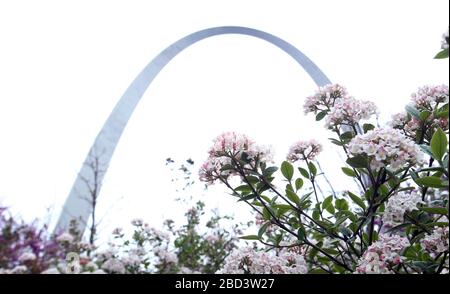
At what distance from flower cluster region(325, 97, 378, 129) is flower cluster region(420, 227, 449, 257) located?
1.50 ft

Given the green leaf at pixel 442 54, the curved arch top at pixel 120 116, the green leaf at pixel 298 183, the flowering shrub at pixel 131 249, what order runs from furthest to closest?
the curved arch top at pixel 120 116 < the flowering shrub at pixel 131 249 < the green leaf at pixel 298 183 < the green leaf at pixel 442 54

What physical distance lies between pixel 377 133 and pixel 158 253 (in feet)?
8.77

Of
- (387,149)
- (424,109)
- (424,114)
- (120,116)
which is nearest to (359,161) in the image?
(387,149)

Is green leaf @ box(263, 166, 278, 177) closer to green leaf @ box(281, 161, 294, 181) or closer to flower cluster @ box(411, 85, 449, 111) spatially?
green leaf @ box(281, 161, 294, 181)

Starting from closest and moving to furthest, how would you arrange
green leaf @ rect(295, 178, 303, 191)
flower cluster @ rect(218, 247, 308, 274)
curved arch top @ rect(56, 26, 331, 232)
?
flower cluster @ rect(218, 247, 308, 274)
green leaf @ rect(295, 178, 303, 191)
curved arch top @ rect(56, 26, 331, 232)

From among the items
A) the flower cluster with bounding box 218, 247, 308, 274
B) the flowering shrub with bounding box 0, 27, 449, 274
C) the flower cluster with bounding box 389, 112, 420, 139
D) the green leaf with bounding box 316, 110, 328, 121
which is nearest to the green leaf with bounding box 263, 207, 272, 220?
the flowering shrub with bounding box 0, 27, 449, 274

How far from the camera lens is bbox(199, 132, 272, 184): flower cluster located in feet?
4.05

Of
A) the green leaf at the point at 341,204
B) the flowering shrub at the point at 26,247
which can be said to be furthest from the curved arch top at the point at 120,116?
the green leaf at the point at 341,204

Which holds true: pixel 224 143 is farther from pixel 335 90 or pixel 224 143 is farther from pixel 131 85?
pixel 131 85

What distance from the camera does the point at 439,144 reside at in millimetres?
875

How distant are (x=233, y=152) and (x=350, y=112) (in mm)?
442

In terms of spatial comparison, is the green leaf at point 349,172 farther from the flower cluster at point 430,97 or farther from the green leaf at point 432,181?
the green leaf at point 432,181

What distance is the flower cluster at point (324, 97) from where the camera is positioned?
1.53 metres
